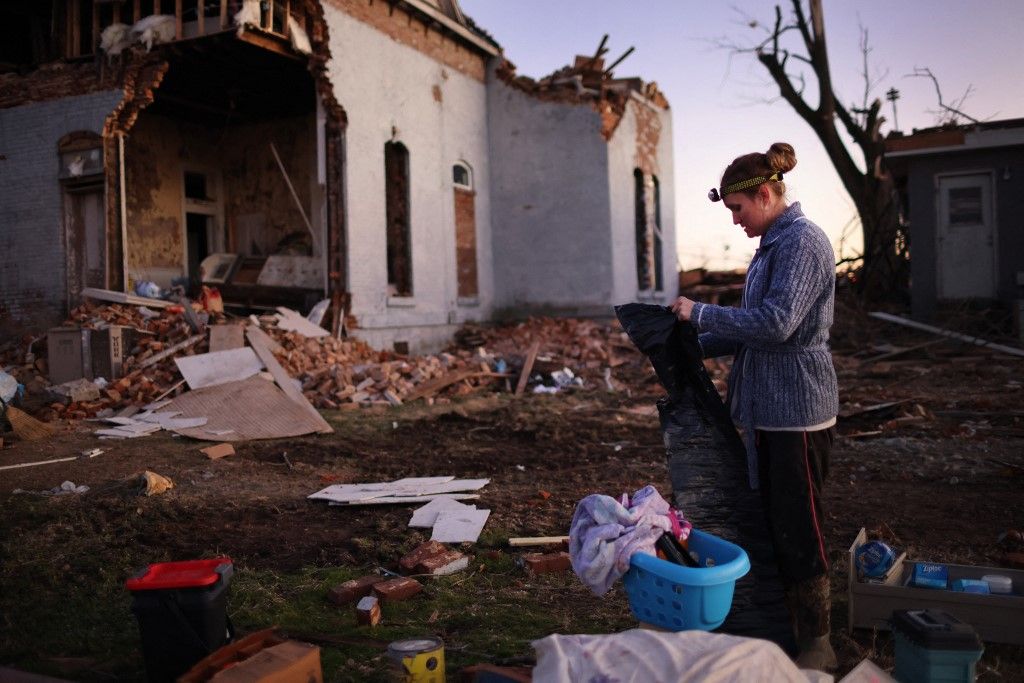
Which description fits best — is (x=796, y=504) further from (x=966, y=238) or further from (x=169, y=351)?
(x=966, y=238)

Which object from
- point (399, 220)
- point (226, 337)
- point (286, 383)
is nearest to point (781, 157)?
point (286, 383)

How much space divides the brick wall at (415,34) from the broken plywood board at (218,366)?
654cm

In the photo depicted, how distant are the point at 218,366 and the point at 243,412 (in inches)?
81.3

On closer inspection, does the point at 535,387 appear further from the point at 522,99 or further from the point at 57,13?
the point at 57,13

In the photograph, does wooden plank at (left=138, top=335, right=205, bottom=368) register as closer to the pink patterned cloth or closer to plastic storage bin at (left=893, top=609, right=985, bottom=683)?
the pink patterned cloth

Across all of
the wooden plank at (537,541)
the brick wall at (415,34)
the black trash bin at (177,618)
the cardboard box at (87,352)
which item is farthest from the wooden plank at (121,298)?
the black trash bin at (177,618)

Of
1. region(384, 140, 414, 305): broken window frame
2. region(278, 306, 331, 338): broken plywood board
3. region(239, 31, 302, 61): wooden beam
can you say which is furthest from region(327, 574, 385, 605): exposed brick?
region(384, 140, 414, 305): broken window frame

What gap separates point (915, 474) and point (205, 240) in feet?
57.1

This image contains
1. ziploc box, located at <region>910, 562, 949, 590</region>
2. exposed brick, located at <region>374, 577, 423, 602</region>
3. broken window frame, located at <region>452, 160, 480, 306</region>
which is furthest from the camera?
broken window frame, located at <region>452, 160, 480, 306</region>

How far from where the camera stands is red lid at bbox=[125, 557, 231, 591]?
293 cm

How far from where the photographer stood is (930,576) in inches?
136

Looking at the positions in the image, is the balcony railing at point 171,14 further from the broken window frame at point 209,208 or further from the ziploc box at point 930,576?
the ziploc box at point 930,576

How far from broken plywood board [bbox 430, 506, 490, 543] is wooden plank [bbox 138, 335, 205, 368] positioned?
7.57 m

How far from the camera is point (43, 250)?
46.5 feet
